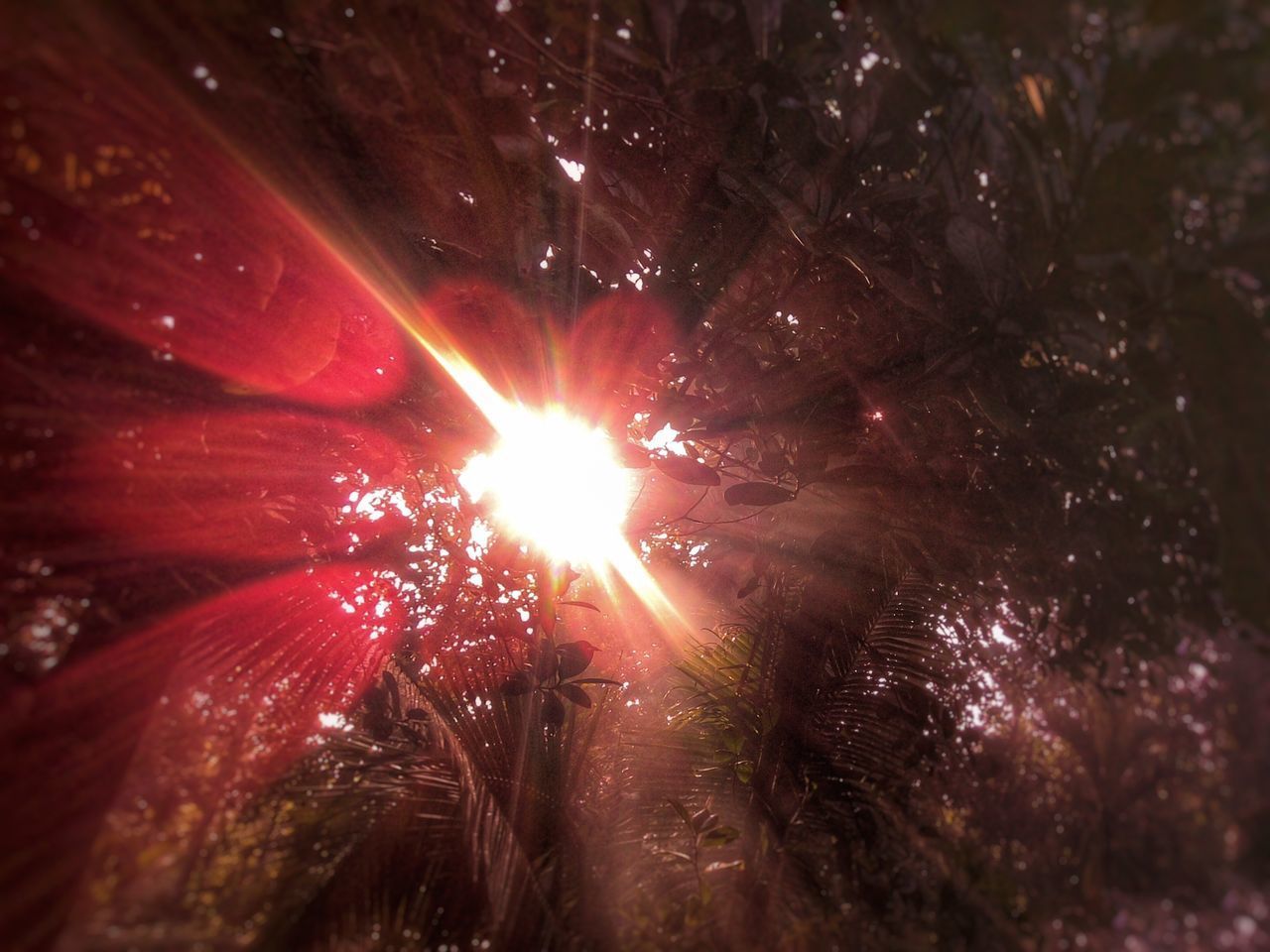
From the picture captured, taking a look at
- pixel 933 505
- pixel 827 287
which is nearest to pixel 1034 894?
pixel 933 505

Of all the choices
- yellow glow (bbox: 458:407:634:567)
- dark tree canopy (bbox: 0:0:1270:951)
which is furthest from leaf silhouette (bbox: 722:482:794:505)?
yellow glow (bbox: 458:407:634:567)

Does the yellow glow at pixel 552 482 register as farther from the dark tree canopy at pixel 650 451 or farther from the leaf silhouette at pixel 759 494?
the leaf silhouette at pixel 759 494

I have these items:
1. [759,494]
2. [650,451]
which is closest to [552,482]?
[650,451]

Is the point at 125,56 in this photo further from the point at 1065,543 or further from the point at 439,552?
the point at 1065,543

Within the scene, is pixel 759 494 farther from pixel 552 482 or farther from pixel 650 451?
pixel 552 482

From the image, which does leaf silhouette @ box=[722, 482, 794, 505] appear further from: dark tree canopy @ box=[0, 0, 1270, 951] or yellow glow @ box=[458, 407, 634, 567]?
yellow glow @ box=[458, 407, 634, 567]

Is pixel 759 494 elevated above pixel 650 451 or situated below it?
below

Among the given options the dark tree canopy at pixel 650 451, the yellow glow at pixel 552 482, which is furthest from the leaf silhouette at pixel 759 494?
the yellow glow at pixel 552 482
